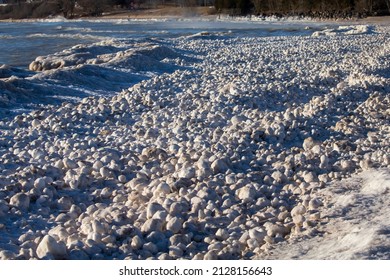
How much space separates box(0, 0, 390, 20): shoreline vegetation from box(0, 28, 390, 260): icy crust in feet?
144

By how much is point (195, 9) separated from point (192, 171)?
66945 mm

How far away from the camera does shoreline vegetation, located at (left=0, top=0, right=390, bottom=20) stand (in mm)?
51562

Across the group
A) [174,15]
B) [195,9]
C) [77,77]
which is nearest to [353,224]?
[77,77]

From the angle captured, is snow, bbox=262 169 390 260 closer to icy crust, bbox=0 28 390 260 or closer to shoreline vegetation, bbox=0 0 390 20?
icy crust, bbox=0 28 390 260

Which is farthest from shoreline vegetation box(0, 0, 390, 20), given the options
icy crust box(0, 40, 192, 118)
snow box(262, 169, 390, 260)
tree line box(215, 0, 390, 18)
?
snow box(262, 169, 390, 260)

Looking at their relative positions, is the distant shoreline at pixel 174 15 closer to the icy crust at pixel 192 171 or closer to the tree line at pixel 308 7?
the tree line at pixel 308 7

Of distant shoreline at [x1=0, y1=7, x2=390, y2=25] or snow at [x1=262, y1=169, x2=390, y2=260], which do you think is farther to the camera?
distant shoreline at [x1=0, y1=7, x2=390, y2=25]

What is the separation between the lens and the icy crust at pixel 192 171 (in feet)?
14.1

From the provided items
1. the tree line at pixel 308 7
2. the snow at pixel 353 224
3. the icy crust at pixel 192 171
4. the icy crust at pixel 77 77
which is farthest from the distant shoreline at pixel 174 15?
the snow at pixel 353 224

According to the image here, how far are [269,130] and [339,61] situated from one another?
9.89 m

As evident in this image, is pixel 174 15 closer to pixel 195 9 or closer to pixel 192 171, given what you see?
pixel 195 9

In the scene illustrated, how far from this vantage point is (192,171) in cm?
574

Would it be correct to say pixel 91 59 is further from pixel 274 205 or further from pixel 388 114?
pixel 274 205

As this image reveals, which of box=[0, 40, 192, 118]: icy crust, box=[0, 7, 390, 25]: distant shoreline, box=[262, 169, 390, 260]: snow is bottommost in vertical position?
box=[262, 169, 390, 260]: snow
